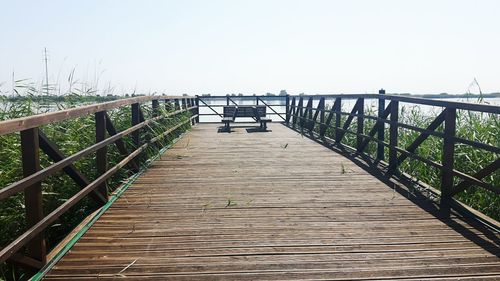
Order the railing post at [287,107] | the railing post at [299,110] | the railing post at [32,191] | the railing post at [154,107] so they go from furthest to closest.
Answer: the railing post at [287,107], the railing post at [299,110], the railing post at [154,107], the railing post at [32,191]

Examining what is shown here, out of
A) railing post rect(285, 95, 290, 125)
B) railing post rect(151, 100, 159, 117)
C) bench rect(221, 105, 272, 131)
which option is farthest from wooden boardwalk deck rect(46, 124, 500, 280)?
railing post rect(285, 95, 290, 125)

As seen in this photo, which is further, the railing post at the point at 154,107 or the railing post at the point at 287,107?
the railing post at the point at 287,107

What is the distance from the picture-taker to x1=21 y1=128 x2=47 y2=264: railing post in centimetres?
250

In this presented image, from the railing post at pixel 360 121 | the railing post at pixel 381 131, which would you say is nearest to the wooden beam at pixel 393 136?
the railing post at pixel 381 131

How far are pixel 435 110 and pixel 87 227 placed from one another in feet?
20.6

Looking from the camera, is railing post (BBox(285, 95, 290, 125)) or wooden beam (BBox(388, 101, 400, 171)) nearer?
wooden beam (BBox(388, 101, 400, 171))

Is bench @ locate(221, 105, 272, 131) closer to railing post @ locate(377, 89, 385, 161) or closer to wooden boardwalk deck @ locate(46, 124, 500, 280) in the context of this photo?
railing post @ locate(377, 89, 385, 161)

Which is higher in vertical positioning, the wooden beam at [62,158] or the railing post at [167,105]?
the railing post at [167,105]

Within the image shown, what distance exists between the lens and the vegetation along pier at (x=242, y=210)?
8.46 feet

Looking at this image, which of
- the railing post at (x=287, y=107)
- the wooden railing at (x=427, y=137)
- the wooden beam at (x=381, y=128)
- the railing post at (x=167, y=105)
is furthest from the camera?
the railing post at (x=287, y=107)

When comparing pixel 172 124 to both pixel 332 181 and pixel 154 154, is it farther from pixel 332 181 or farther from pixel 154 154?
pixel 332 181

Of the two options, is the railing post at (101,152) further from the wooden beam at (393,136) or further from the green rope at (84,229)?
the wooden beam at (393,136)

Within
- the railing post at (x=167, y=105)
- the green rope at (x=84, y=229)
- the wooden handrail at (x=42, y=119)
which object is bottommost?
the green rope at (x=84, y=229)

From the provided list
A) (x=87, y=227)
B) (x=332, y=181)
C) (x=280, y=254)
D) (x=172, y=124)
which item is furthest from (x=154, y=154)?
(x=280, y=254)
